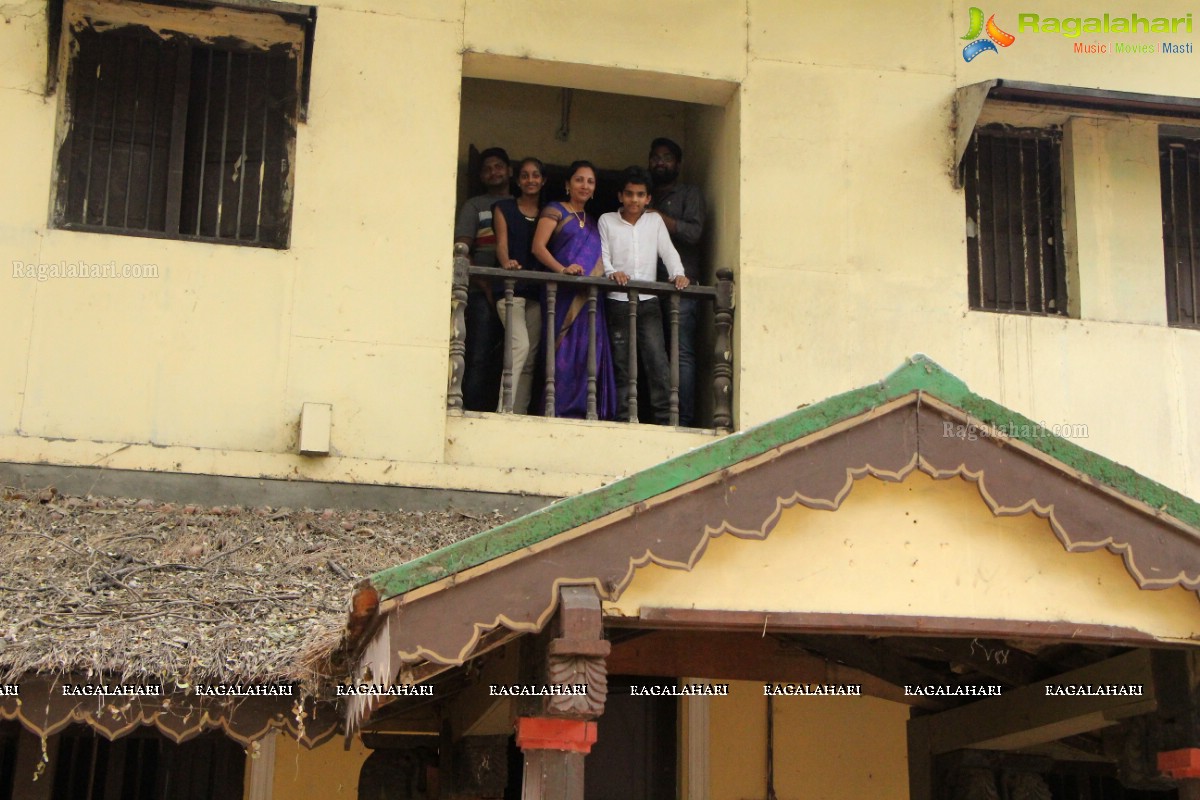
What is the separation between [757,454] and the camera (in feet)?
21.4

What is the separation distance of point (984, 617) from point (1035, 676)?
147 centimetres

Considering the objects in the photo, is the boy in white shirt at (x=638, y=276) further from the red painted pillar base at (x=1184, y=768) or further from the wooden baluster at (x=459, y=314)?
the red painted pillar base at (x=1184, y=768)

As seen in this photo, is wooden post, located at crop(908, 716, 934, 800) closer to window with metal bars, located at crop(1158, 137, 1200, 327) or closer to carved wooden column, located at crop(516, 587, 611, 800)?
carved wooden column, located at crop(516, 587, 611, 800)

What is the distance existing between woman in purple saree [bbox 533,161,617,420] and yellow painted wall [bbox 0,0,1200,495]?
487 millimetres

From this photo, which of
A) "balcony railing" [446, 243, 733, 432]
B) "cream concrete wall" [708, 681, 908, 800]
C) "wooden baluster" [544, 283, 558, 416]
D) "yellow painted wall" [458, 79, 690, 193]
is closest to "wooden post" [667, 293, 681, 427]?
→ "balcony railing" [446, 243, 733, 432]

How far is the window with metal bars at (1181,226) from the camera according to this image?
36.4 feet

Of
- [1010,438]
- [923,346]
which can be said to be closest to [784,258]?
[923,346]

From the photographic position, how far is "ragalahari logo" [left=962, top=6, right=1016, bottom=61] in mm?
10992

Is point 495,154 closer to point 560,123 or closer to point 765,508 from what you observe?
point 560,123

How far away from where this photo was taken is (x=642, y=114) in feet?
40.2

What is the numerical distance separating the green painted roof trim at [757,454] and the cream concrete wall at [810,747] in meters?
3.69

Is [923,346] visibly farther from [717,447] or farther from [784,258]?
[717,447]

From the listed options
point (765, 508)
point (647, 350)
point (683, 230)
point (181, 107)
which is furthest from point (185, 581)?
point (683, 230)

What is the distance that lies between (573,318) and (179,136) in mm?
2534
